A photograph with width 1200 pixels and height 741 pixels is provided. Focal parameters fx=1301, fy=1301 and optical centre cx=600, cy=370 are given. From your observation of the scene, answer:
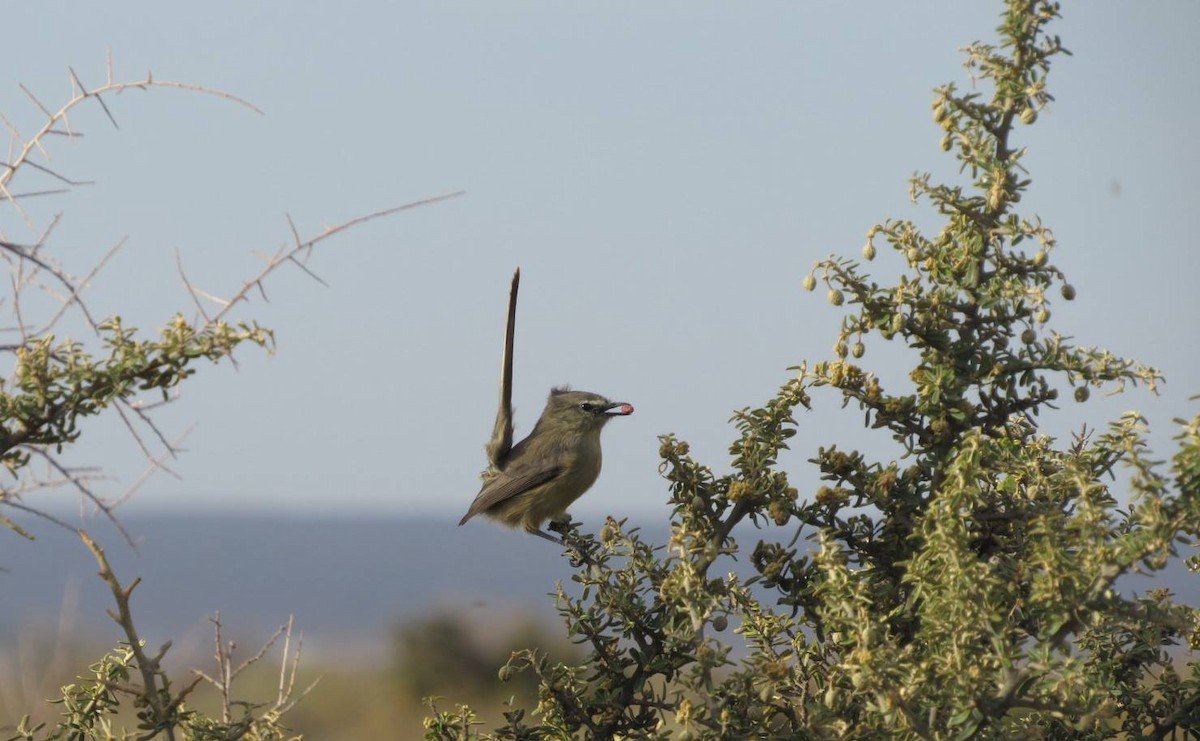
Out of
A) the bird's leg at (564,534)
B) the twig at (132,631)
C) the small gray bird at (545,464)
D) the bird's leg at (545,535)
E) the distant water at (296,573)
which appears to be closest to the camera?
the twig at (132,631)

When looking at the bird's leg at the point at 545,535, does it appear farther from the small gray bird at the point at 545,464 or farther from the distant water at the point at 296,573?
the distant water at the point at 296,573

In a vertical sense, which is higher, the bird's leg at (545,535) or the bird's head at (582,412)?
the bird's head at (582,412)

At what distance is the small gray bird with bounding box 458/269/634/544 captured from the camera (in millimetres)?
7090

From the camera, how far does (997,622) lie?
8.81 ft

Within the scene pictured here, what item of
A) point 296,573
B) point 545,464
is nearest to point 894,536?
point 545,464

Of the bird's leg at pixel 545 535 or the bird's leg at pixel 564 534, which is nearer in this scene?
the bird's leg at pixel 564 534

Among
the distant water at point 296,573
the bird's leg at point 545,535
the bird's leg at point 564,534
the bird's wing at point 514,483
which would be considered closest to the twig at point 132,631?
the bird's leg at point 564,534

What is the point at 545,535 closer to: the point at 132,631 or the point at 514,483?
the point at 514,483

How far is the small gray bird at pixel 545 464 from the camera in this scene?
23.3 ft

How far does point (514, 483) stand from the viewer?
711cm

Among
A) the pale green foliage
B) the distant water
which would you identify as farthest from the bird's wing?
the distant water

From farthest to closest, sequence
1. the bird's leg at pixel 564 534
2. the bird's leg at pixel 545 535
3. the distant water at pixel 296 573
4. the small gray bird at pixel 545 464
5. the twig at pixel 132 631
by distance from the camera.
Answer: the distant water at pixel 296 573 < the small gray bird at pixel 545 464 < the bird's leg at pixel 545 535 < the bird's leg at pixel 564 534 < the twig at pixel 132 631

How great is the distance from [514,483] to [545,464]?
0.20 m

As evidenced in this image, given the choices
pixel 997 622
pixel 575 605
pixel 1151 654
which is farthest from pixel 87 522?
pixel 1151 654
